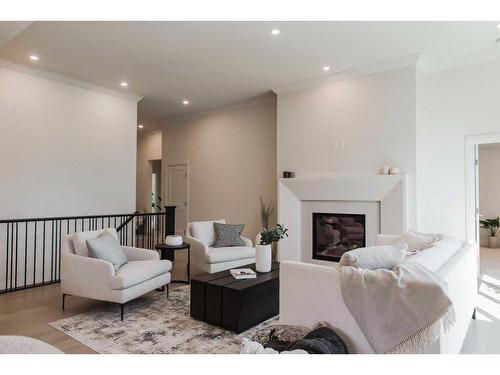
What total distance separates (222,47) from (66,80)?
2840 millimetres

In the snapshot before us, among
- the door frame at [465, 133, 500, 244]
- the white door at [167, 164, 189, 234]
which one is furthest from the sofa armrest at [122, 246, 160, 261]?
the door frame at [465, 133, 500, 244]

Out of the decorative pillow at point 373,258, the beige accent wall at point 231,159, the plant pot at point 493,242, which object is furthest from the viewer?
the plant pot at point 493,242

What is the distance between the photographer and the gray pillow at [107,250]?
11.2ft

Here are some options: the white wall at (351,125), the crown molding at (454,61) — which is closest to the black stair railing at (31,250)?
the white wall at (351,125)

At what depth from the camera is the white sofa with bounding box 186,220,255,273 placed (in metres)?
4.48

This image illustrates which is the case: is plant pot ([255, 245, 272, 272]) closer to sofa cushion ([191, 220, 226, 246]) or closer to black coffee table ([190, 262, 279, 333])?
black coffee table ([190, 262, 279, 333])

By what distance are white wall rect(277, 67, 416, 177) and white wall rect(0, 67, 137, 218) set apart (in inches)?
118

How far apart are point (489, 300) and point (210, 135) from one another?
5.88 metres

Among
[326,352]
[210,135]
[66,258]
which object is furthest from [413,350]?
[210,135]

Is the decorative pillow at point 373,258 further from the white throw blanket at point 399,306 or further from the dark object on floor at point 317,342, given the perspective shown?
the dark object on floor at point 317,342

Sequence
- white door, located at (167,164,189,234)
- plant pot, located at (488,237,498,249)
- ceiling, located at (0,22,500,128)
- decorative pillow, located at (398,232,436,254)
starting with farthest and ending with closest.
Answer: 1. white door, located at (167,164,189,234)
2. plant pot, located at (488,237,498,249)
3. ceiling, located at (0,22,500,128)
4. decorative pillow, located at (398,232,436,254)

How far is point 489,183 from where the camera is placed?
7516mm

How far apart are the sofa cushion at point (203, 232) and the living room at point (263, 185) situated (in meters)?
0.02

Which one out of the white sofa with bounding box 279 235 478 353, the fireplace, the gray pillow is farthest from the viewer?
the fireplace
